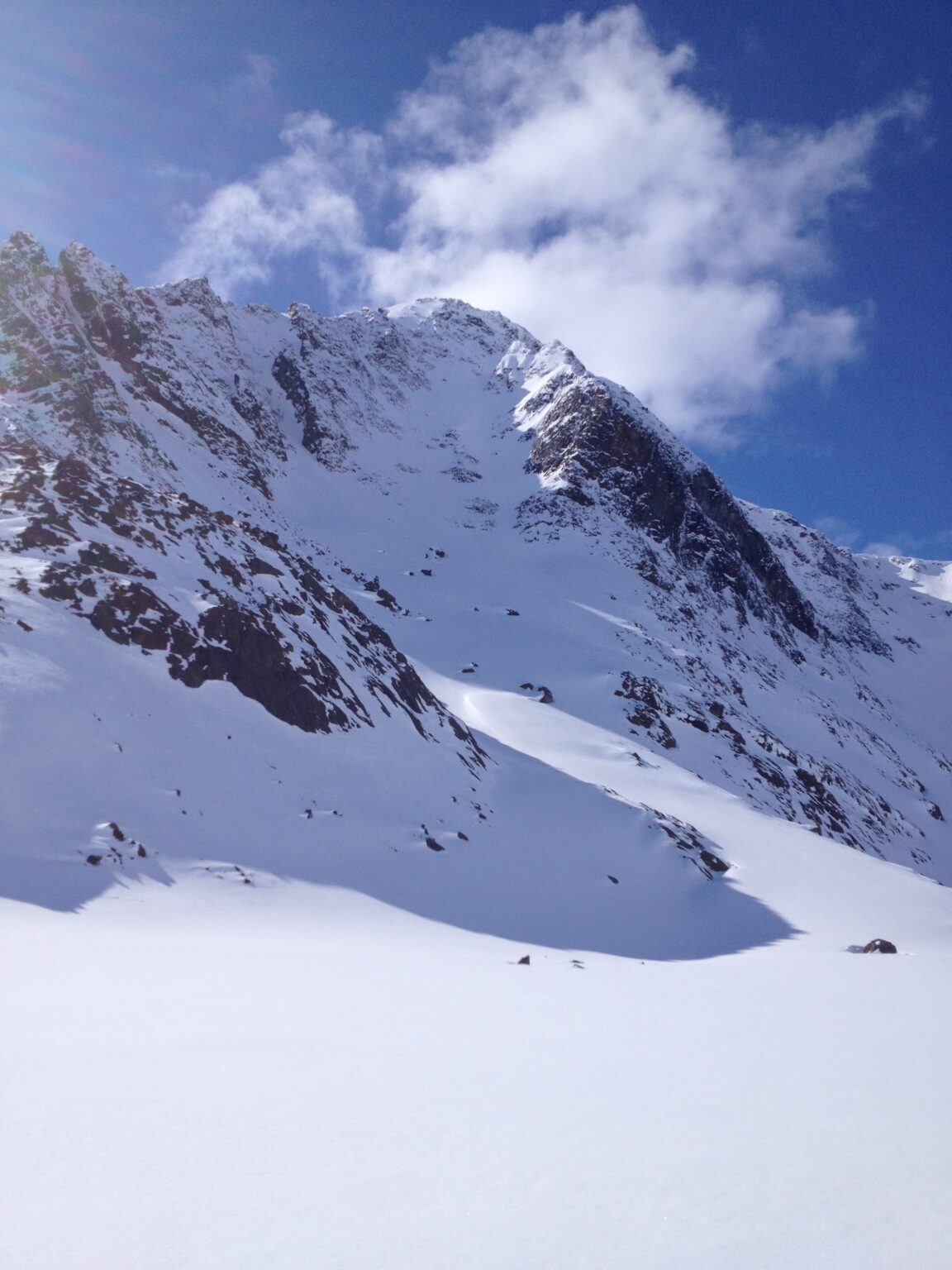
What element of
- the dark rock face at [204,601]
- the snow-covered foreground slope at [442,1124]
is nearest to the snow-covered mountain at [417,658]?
the dark rock face at [204,601]

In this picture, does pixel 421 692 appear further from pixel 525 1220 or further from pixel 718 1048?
pixel 525 1220

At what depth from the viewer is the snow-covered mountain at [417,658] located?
15.9 meters

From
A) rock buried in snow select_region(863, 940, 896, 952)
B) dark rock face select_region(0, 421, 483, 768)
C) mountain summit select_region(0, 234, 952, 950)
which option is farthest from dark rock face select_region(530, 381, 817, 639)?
rock buried in snow select_region(863, 940, 896, 952)

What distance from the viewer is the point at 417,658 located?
152ft

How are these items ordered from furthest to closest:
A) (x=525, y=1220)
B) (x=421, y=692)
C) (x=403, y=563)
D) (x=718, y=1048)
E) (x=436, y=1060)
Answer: (x=403, y=563)
(x=421, y=692)
(x=718, y=1048)
(x=436, y=1060)
(x=525, y=1220)

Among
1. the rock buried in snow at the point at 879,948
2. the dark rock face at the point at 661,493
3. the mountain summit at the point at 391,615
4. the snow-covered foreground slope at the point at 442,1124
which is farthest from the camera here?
the dark rock face at the point at 661,493

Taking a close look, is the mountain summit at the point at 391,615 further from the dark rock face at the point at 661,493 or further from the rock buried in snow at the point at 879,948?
the rock buried in snow at the point at 879,948

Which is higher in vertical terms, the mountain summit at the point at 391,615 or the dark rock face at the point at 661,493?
the dark rock face at the point at 661,493

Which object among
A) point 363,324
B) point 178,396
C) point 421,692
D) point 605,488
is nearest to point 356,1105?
point 421,692

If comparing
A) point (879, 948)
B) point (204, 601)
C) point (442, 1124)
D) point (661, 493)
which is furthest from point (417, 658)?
point (661, 493)

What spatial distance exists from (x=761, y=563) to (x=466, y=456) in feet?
128

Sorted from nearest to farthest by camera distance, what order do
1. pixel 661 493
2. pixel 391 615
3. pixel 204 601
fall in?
pixel 204 601 → pixel 391 615 → pixel 661 493

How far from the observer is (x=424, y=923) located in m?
15.0

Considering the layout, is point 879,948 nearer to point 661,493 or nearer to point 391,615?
point 391,615
